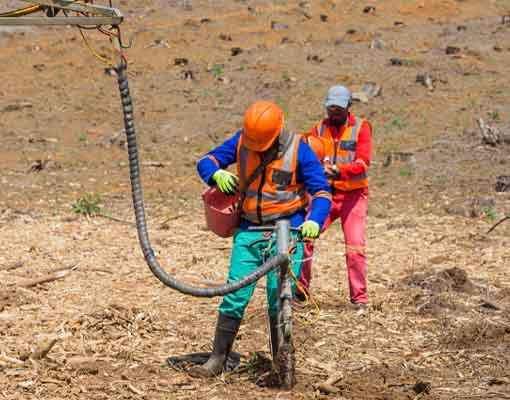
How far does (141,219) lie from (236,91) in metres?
15.6

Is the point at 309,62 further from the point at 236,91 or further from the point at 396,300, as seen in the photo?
the point at 396,300

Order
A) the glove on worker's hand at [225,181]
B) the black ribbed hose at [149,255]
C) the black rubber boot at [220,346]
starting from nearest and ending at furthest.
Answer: the black ribbed hose at [149,255] → the glove on worker's hand at [225,181] → the black rubber boot at [220,346]

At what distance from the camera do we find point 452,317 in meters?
7.20

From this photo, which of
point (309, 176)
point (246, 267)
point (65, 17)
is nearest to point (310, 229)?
point (309, 176)

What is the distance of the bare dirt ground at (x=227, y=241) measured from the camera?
599 cm

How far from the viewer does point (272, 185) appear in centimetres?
545

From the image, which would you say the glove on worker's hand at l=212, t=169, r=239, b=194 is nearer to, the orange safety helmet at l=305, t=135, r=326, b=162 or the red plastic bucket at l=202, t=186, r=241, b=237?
the red plastic bucket at l=202, t=186, r=241, b=237

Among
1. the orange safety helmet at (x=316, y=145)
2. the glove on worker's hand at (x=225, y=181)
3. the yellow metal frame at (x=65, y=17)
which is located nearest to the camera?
the yellow metal frame at (x=65, y=17)

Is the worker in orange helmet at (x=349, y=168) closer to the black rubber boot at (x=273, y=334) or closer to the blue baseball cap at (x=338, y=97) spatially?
the blue baseball cap at (x=338, y=97)

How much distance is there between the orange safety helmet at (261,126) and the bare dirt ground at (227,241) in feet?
5.05

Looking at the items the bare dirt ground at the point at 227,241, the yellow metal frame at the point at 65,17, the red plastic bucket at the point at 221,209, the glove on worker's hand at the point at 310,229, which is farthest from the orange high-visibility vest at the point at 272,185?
the yellow metal frame at the point at 65,17

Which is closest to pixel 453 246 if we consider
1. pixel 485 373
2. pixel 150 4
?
pixel 485 373

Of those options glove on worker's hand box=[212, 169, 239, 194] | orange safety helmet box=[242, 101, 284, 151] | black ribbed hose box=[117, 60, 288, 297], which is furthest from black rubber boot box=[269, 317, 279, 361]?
orange safety helmet box=[242, 101, 284, 151]

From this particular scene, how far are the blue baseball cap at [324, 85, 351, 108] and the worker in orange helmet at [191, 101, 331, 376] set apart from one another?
1.55 metres
